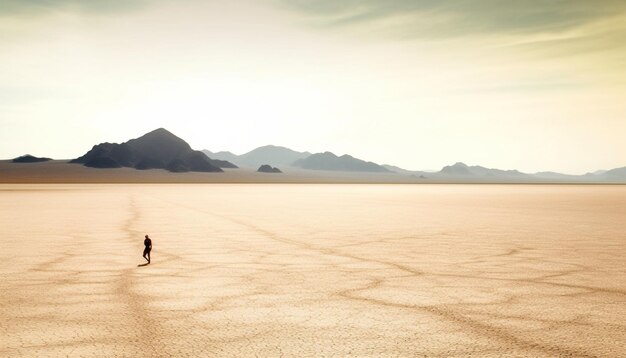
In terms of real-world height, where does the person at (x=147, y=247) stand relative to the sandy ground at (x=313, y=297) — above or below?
above

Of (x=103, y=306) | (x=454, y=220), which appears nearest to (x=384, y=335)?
(x=103, y=306)

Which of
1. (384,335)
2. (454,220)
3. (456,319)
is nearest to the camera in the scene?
(384,335)

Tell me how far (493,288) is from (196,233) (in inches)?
323

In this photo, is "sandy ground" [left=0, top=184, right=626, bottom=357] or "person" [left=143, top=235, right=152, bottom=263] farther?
"person" [left=143, top=235, right=152, bottom=263]

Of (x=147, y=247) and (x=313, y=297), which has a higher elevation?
(x=147, y=247)

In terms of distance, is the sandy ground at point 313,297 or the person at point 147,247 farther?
the person at point 147,247

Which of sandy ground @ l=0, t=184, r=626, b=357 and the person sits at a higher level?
the person

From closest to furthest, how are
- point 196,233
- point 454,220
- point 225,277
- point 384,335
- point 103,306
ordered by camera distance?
point 384,335 < point 103,306 < point 225,277 < point 196,233 < point 454,220

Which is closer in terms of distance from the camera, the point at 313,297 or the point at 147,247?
the point at 313,297

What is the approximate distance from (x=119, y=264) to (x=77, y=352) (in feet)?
14.4

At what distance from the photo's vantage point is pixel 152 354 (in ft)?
13.5

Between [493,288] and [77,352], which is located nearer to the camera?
[77,352]

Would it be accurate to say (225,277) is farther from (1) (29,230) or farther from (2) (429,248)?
(1) (29,230)

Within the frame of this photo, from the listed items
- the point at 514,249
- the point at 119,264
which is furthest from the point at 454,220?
the point at 119,264
